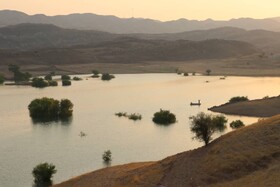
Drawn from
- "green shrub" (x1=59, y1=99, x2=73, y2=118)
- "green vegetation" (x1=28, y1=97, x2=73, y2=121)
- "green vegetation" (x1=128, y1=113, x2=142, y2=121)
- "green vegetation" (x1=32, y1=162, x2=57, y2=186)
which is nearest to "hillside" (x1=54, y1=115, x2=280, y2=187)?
"green vegetation" (x1=32, y1=162, x2=57, y2=186)

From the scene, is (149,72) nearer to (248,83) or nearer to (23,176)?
(248,83)

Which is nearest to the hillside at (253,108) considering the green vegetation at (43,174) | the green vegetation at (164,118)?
the green vegetation at (164,118)

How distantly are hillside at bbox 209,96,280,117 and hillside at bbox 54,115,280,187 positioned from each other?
40.8 m

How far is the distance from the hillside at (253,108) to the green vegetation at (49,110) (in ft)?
89.9

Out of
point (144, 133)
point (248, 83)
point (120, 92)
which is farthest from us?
point (248, 83)

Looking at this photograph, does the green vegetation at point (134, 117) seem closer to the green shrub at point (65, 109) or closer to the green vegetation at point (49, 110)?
the green shrub at point (65, 109)

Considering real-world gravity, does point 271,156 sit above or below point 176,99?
above

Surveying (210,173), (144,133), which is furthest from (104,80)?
(210,173)

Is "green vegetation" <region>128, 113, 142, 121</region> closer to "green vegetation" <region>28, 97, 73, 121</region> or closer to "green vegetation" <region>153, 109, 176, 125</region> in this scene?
"green vegetation" <region>153, 109, 176, 125</region>

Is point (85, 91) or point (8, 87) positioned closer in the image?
point (85, 91)

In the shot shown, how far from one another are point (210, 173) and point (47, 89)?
9895 cm

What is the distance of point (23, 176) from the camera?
4728 cm

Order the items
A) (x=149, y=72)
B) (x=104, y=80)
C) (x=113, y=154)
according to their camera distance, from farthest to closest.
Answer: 1. (x=149, y=72)
2. (x=104, y=80)
3. (x=113, y=154)

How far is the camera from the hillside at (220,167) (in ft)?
111
